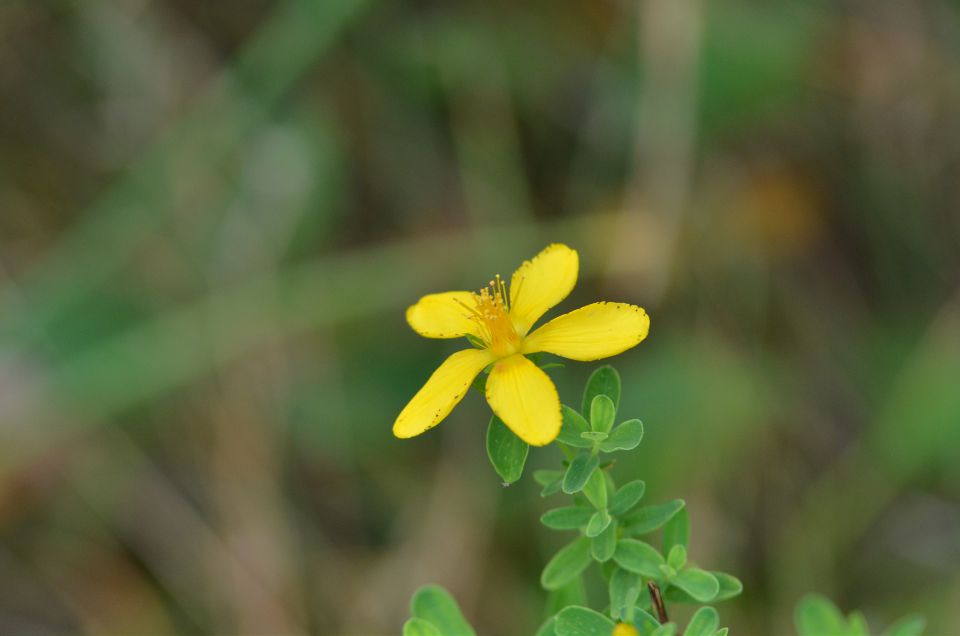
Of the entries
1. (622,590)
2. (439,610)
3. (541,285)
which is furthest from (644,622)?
(541,285)

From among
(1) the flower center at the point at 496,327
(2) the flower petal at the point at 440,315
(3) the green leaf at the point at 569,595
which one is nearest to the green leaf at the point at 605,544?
(3) the green leaf at the point at 569,595

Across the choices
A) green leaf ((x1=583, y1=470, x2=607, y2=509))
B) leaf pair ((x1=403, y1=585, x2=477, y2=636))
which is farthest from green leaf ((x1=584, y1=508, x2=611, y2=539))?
leaf pair ((x1=403, y1=585, x2=477, y2=636))

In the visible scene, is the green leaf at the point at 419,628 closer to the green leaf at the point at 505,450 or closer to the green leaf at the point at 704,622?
the green leaf at the point at 505,450

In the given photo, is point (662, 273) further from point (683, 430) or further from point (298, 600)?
point (298, 600)

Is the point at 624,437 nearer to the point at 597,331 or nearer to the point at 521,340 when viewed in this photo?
the point at 597,331

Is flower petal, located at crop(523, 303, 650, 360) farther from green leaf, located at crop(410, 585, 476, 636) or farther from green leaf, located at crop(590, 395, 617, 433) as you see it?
green leaf, located at crop(410, 585, 476, 636)
